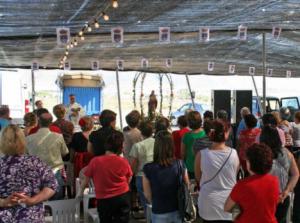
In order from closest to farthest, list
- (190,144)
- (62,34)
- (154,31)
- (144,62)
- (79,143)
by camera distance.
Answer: (190,144) < (79,143) < (62,34) < (154,31) < (144,62)

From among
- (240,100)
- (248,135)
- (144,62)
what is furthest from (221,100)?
(248,135)

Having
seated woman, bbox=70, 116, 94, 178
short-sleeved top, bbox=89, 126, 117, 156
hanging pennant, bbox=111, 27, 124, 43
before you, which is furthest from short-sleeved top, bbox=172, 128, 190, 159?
hanging pennant, bbox=111, 27, 124, 43

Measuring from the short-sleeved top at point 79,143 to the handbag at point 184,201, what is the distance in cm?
239

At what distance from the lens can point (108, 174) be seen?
4023mm

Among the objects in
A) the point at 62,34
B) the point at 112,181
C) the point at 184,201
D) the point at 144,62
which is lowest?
the point at 184,201

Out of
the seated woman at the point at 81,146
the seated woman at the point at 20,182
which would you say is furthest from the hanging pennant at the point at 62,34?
the seated woman at the point at 20,182

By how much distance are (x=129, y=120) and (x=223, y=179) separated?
2.07 m

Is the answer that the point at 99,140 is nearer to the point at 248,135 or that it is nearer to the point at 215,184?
the point at 215,184

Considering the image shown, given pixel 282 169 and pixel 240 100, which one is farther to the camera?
pixel 240 100

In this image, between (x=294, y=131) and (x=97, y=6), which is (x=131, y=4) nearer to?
(x=97, y=6)

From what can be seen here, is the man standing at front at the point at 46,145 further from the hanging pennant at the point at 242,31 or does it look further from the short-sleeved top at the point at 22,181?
the hanging pennant at the point at 242,31

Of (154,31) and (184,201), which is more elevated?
(154,31)

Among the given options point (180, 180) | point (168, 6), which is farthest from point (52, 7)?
point (180, 180)

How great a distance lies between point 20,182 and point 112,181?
3.42 ft
